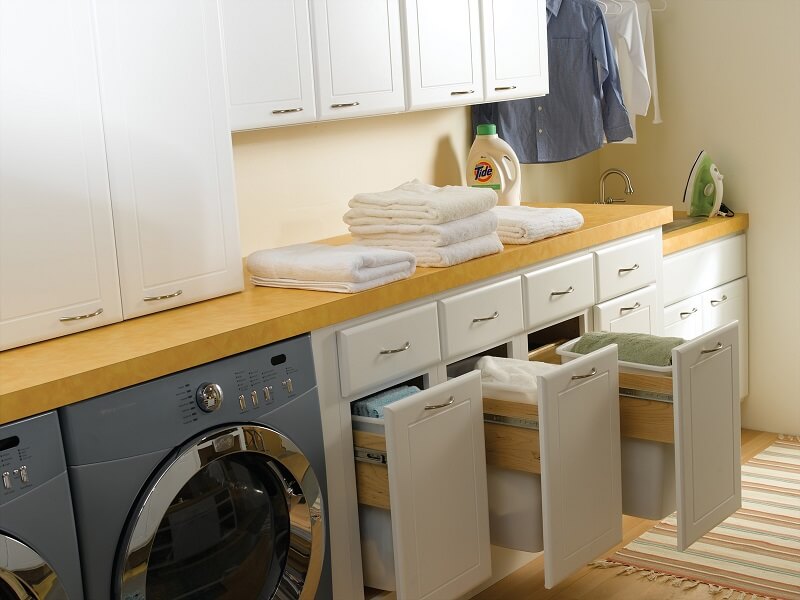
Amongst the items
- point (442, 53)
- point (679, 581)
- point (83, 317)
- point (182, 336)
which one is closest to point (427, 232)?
point (442, 53)

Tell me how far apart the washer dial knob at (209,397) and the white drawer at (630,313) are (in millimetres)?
1480

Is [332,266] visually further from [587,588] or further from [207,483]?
[587,588]

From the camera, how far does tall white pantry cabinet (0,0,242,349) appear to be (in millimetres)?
1929

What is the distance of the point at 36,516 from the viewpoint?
5.68 ft

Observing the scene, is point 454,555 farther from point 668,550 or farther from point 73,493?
point 668,550

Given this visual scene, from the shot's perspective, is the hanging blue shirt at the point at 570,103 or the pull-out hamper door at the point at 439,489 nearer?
the pull-out hamper door at the point at 439,489

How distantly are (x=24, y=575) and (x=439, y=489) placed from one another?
864mm

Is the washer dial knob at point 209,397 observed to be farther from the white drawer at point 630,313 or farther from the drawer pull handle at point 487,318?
the white drawer at point 630,313

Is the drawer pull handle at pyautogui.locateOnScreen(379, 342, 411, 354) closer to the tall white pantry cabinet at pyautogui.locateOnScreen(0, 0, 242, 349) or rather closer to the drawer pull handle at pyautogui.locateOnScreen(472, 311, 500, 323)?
Result: the drawer pull handle at pyautogui.locateOnScreen(472, 311, 500, 323)

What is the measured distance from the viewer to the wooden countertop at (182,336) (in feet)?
5.83

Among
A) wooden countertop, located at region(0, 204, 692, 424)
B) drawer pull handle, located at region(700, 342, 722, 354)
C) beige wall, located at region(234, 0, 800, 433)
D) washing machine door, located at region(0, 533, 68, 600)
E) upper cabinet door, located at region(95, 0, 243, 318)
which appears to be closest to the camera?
washing machine door, located at region(0, 533, 68, 600)

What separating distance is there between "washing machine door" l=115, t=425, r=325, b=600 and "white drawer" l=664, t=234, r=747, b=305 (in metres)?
1.83

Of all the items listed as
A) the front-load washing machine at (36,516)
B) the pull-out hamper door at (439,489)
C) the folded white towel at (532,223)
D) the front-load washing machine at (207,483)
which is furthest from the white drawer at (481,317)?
the front-load washing machine at (36,516)

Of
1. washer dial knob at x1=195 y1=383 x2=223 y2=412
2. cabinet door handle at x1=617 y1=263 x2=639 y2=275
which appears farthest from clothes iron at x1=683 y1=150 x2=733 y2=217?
washer dial knob at x1=195 y1=383 x2=223 y2=412
